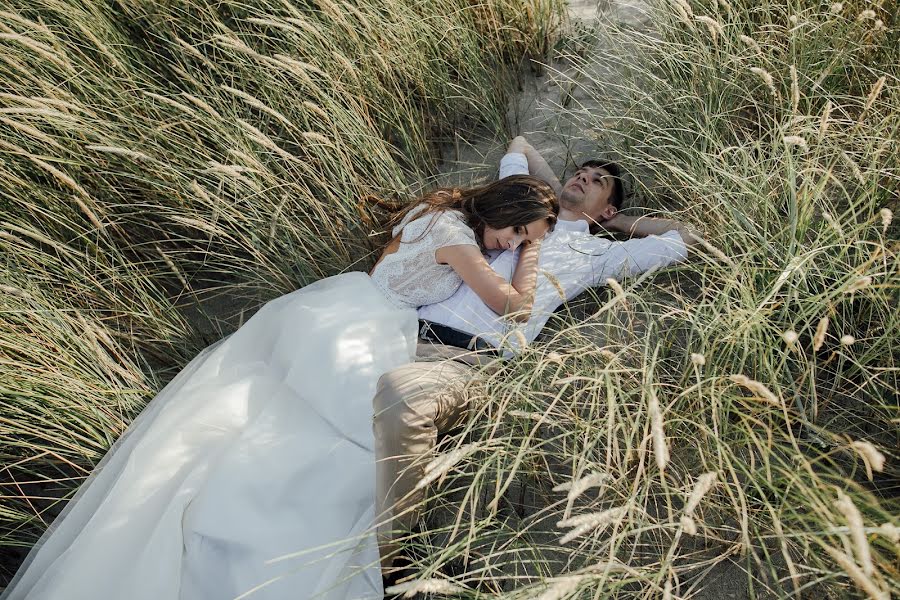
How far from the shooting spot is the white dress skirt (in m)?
1.77

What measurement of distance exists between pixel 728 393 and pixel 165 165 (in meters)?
2.07

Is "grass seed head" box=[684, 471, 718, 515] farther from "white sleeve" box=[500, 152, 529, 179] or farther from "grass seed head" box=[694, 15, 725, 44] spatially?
"white sleeve" box=[500, 152, 529, 179]

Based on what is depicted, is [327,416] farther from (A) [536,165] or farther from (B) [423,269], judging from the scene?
(A) [536,165]

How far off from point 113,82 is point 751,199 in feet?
8.46

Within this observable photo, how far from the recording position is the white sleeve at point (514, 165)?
2.87m

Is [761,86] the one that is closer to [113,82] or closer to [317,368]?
[317,368]

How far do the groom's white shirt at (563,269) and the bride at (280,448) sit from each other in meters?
0.07

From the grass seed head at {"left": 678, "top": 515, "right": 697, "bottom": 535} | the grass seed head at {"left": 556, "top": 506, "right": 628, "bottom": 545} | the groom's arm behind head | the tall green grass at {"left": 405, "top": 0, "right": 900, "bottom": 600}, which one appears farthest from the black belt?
the grass seed head at {"left": 678, "top": 515, "right": 697, "bottom": 535}

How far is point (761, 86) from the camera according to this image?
271 cm

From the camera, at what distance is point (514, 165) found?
288 centimetres

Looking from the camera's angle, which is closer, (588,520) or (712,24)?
(588,520)

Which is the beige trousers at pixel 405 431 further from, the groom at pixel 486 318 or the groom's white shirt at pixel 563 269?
the groom's white shirt at pixel 563 269

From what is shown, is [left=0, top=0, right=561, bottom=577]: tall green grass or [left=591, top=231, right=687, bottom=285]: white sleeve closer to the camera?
[left=0, top=0, right=561, bottom=577]: tall green grass

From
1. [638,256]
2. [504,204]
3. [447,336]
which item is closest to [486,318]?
[447,336]
